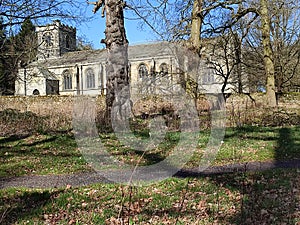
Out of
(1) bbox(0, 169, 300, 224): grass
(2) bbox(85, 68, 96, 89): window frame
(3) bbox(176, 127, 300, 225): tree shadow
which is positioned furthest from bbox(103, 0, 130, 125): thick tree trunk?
(2) bbox(85, 68, 96, 89): window frame

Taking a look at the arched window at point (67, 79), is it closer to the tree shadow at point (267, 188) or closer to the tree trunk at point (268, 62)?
the tree trunk at point (268, 62)

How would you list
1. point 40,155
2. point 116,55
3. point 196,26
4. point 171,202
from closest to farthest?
1. point 171,202
2. point 40,155
3. point 116,55
4. point 196,26

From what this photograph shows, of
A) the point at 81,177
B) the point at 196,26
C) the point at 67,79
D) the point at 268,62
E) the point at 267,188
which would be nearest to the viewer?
the point at 267,188

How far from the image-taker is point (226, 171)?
6891mm

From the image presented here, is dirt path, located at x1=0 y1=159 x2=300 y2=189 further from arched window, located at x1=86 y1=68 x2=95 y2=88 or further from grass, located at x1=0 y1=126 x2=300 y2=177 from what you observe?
arched window, located at x1=86 y1=68 x2=95 y2=88

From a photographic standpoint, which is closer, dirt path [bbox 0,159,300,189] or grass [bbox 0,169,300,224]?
grass [bbox 0,169,300,224]

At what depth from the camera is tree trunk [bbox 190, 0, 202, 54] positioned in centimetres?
1463

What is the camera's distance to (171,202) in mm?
5145

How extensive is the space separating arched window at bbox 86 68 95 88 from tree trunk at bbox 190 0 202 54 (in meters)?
39.0

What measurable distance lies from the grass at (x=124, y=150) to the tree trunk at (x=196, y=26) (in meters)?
4.01

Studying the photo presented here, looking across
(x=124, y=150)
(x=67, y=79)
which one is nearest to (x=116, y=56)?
(x=124, y=150)

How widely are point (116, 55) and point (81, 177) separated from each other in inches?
267

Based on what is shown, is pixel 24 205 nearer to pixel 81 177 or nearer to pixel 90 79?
pixel 81 177

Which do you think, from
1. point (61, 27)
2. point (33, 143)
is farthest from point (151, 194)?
point (61, 27)
